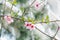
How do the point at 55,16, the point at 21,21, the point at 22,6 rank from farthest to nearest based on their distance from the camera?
the point at 55,16 < the point at 22,6 < the point at 21,21

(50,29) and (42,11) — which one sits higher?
(42,11)

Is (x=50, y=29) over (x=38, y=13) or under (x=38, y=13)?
under

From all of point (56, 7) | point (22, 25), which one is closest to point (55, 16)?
point (56, 7)

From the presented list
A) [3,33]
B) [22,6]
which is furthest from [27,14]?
[3,33]

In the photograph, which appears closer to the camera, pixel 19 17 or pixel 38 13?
pixel 19 17

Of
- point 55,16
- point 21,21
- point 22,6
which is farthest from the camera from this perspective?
point 55,16

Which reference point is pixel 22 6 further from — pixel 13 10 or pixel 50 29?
pixel 50 29

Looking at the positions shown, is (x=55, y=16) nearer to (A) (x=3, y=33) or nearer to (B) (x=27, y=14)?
(B) (x=27, y=14)

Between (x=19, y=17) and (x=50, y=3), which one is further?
(x=50, y=3)
